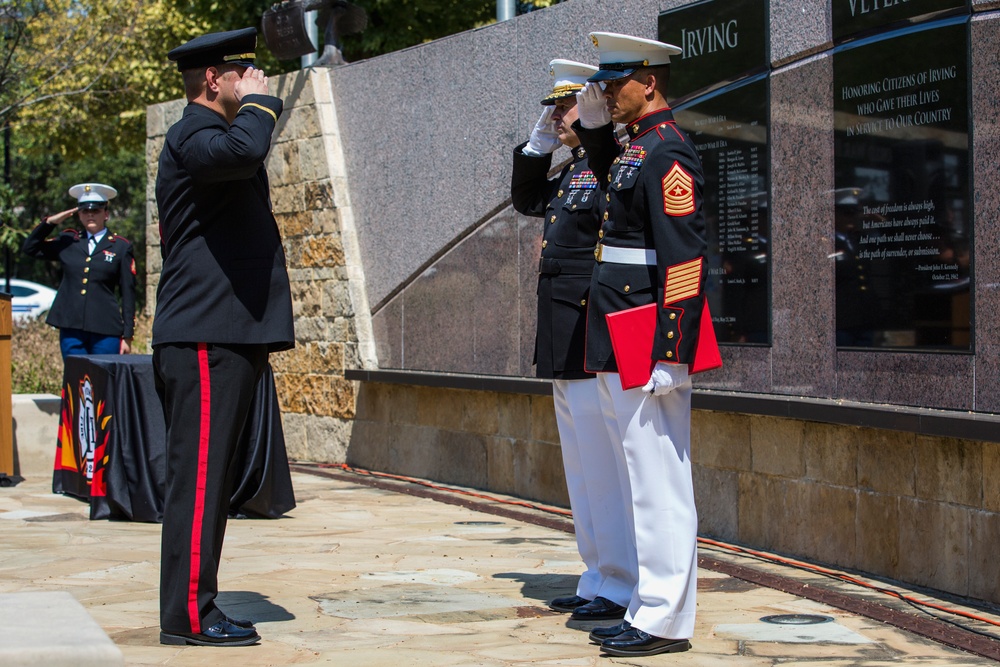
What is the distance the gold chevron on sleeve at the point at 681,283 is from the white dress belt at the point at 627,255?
17 cm

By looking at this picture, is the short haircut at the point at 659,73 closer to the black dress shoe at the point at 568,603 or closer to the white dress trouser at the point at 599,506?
the white dress trouser at the point at 599,506

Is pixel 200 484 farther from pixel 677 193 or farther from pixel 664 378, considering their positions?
pixel 677 193

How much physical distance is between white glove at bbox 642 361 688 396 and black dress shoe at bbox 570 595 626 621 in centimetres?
101

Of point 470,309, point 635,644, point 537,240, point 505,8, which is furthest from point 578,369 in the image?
point 505,8

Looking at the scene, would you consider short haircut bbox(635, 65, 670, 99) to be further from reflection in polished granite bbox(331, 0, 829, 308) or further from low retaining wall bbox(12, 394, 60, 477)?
low retaining wall bbox(12, 394, 60, 477)

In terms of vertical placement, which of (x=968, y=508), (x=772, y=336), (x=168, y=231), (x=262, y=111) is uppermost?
(x=262, y=111)

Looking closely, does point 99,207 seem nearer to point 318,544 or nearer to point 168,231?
point 318,544

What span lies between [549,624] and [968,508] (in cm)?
167

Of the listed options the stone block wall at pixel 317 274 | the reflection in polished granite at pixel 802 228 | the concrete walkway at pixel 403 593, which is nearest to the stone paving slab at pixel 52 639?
the concrete walkway at pixel 403 593

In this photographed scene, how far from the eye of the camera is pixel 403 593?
5215 millimetres

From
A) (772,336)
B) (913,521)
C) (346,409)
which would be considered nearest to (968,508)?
(913,521)

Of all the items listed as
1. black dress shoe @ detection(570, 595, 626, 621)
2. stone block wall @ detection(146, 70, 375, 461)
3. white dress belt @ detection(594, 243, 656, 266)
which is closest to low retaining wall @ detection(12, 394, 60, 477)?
stone block wall @ detection(146, 70, 375, 461)

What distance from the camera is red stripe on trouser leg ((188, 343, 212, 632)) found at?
166 inches

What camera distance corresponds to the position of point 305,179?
33.1 ft
